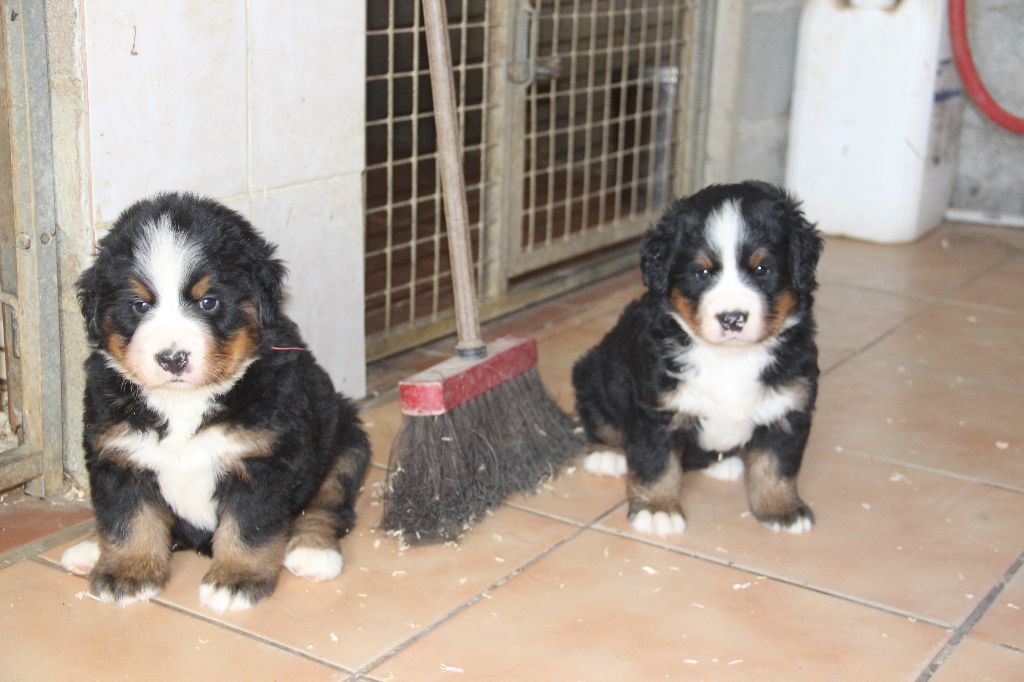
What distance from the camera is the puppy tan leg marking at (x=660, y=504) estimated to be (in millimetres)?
2902

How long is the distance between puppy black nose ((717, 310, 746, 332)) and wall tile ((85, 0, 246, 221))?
121 centimetres

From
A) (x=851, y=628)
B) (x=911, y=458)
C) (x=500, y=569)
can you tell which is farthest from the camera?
(x=911, y=458)

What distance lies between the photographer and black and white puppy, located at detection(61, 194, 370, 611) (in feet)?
7.50

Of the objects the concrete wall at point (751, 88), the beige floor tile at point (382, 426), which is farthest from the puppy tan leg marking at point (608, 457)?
the concrete wall at point (751, 88)

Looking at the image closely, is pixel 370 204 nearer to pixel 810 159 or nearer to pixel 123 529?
pixel 810 159

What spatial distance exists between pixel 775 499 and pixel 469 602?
779mm

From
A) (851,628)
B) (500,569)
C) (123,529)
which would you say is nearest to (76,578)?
(123,529)

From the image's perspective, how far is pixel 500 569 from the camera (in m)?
2.73

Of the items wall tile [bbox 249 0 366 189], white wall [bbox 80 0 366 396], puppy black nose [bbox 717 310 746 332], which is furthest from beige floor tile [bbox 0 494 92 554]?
puppy black nose [bbox 717 310 746 332]

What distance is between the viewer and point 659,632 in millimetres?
2482

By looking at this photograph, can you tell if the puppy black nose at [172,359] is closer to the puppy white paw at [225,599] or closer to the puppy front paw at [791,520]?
the puppy white paw at [225,599]

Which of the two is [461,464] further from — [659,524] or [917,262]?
[917,262]

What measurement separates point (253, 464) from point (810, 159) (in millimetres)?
3695

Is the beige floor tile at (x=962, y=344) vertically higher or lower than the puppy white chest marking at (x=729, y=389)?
lower
